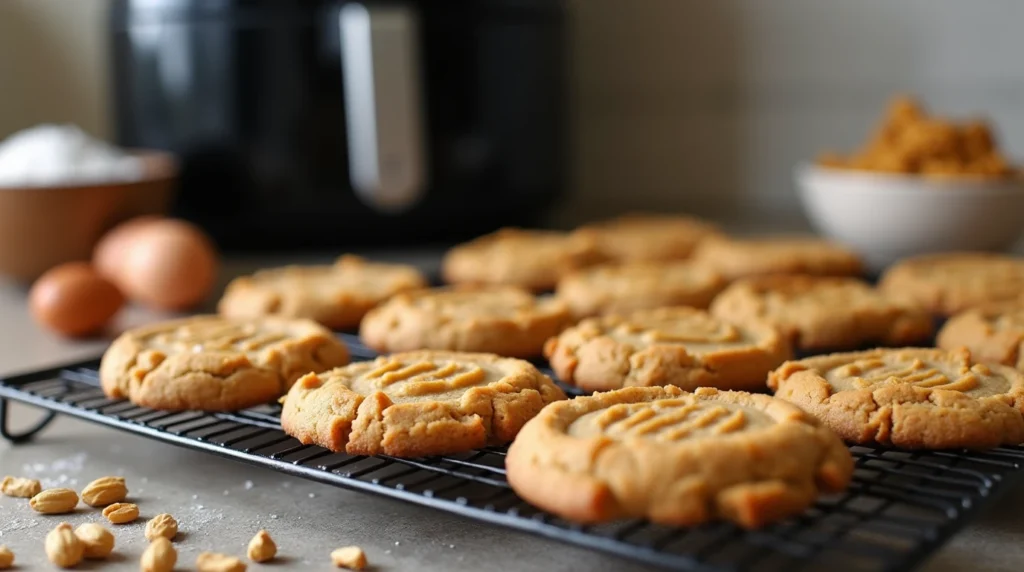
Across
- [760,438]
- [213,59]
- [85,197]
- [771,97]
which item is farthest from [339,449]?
[771,97]

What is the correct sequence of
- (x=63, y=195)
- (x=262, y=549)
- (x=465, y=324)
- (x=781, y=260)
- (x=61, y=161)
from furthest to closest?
(x=61, y=161) → (x=63, y=195) → (x=781, y=260) → (x=465, y=324) → (x=262, y=549)

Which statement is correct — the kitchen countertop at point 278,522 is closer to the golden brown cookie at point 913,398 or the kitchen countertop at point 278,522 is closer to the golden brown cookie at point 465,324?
the golden brown cookie at point 913,398

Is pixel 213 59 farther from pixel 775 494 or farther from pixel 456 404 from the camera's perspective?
pixel 775 494

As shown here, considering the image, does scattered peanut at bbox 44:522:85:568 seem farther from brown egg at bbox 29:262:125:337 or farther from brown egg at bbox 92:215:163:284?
brown egg at bbox 92:215:163:284

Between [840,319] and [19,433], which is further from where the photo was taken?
[840,319]

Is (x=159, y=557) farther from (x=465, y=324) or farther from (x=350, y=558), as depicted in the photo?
(x=465, y=324)

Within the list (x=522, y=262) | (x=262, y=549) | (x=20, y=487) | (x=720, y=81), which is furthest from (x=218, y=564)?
(x=720, y=81)
